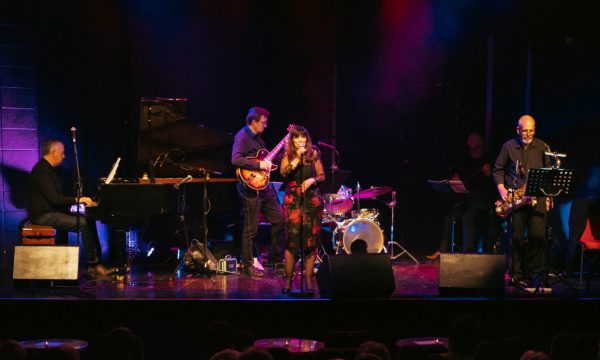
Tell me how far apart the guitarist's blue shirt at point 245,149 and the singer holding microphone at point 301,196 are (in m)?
1.24

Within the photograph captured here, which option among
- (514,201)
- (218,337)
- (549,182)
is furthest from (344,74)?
(218,337)

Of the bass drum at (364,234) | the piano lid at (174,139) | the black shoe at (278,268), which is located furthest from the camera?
the bass drum at (364,234)

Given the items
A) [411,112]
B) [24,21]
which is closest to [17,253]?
[24,21]

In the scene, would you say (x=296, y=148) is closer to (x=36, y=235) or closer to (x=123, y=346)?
(x=123, y=346)

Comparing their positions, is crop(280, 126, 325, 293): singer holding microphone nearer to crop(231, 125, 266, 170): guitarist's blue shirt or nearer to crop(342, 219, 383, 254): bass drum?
crop(231, 125, 266, 170): guitarist's blue shirt

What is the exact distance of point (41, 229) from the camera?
870 cm

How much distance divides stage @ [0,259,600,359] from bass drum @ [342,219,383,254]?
A: 2270 millimetres

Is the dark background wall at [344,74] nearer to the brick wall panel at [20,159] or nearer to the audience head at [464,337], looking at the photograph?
the brick wall panel at [20,159]

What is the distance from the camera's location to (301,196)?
7789 millimetres

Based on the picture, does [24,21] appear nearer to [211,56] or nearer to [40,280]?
[211,56]

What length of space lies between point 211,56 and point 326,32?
1765mm

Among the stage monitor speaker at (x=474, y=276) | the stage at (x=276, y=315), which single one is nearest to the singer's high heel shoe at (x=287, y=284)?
the stage at (x=276, y=315)

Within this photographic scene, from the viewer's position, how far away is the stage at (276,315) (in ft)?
24.5

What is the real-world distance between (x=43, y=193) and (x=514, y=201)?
5474 millimetres
